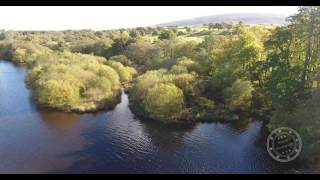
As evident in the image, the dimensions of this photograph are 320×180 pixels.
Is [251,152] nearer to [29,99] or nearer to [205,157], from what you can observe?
[205,157]

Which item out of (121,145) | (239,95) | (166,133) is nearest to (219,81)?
(239,95)

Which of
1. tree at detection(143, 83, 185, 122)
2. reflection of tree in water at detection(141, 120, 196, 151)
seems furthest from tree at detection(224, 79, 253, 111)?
reflection of tree in water at detection(141, 120, 196, 151)

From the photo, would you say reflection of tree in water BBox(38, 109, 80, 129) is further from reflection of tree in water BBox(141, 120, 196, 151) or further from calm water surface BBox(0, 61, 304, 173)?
reflection of tree in water BBox(141, 120, 196, 151)

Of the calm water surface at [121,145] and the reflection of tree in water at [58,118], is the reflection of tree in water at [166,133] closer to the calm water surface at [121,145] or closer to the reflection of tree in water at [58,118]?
the calm water surface at [121,145]

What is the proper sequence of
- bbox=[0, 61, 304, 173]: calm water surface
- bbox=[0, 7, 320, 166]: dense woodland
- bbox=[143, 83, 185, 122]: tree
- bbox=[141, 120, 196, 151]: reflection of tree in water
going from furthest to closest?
bbox=[143, 83, 185, 122]: tree
bbox=[141, 120, 196, 151]: reflection of tree in water
bbox=[0, 7, 320, 166]: dense woodland
bbox=[0, 61, 304, 173]: calm water surface

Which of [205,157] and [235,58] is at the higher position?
[235,58]

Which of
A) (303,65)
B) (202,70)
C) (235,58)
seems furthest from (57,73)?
(303,65)

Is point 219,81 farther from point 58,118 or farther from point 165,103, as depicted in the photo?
point 58,118

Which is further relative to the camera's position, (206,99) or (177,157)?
(206,99)
